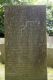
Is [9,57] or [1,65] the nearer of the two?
[9,57]

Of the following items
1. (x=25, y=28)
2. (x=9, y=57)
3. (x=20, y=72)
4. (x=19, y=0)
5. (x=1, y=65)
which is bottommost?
(x=1, y=65)

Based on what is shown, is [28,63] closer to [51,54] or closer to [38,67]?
[38,67]

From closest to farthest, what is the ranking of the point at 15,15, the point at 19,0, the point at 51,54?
the point at 15,15 → the point at 51,54 → the point at 19,0

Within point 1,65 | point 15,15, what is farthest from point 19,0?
point 15,15

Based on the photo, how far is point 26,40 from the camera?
14.5ft

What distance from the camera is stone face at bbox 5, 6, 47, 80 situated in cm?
436

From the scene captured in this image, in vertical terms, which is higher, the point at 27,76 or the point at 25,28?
the point at 25,28

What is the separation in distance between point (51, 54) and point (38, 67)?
208 cm

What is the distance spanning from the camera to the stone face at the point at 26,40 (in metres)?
4.36

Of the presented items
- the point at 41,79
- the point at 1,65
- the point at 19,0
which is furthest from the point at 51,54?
the point at 19,0

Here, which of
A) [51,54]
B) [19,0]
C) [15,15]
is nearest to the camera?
[15,15]

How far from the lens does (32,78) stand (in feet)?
14.7

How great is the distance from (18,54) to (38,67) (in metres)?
0.43

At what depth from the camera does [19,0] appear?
10086mm
